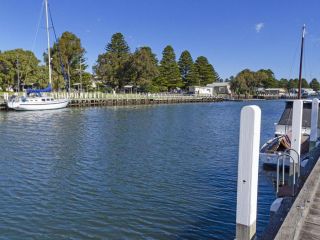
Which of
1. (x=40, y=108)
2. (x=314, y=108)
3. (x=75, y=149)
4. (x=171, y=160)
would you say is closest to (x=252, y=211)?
(x=314, y=108)

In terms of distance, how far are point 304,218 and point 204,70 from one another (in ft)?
388

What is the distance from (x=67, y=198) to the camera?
11180 mm

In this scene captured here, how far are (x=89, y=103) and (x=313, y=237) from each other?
67.0 m

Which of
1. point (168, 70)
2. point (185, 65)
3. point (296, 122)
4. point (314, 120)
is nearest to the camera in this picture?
point (296, 122)

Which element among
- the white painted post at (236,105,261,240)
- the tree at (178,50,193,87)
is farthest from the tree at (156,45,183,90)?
the white painted post at (236,105,261,240)

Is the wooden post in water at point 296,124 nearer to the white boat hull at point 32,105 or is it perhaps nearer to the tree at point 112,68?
the white boat hull at point 32,105

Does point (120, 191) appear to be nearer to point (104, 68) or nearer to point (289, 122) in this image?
point (289, 122)

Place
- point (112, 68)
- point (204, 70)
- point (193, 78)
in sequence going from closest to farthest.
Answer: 1. point (112, 68)
2. point (193, 78)
3. point (204, 70)

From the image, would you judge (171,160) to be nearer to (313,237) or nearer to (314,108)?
(314,108)

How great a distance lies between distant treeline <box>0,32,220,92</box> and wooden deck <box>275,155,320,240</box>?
6714 centimetres

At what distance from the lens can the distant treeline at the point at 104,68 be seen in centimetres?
7169

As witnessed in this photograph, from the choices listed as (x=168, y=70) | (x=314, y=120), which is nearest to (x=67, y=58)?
(x=168, y=70)

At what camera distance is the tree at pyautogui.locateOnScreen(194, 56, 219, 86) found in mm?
120062

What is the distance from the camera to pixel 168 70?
10331 cm
